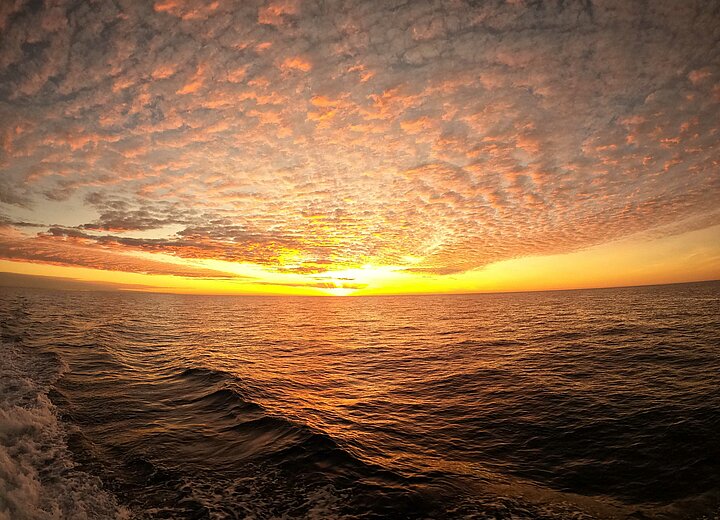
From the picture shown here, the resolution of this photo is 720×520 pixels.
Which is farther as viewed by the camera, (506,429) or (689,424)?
(506,429)

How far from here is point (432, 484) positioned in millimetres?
9172

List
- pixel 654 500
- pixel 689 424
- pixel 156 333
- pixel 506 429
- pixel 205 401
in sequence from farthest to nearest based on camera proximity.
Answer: pixel 156 333, pixel 205 401, pixel 506 429, pixel 689 424, pixel 654 500

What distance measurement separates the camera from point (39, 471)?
897 cm

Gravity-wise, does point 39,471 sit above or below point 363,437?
above

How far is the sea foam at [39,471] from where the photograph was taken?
7371 mm

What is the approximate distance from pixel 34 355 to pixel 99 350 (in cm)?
436

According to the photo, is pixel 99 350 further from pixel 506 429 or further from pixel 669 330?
pixel 669 330

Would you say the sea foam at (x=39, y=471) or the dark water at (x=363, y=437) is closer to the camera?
the sea foam at (x=39, y=471)

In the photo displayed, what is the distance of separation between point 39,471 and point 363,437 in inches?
380

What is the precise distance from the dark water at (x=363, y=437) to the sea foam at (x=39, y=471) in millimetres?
55

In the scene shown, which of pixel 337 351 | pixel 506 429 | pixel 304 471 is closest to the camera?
pixel 304 471

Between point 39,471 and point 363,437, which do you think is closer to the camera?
point 39,471

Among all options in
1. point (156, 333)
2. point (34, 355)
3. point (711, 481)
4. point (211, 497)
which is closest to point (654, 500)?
point (711, 481)

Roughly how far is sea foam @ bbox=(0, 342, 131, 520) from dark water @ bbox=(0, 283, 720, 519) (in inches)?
2.2
